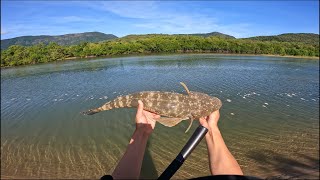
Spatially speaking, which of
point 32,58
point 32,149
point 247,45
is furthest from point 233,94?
point 247,45

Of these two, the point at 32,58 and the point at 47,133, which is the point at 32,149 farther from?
the point at 32,58

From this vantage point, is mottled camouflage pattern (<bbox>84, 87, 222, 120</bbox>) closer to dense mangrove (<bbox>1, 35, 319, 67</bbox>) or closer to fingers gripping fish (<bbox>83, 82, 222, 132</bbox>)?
fingers gripping fish (<bbox>83, 82, 222, 132</bbox>)

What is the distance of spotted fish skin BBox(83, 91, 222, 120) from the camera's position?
5770 mm

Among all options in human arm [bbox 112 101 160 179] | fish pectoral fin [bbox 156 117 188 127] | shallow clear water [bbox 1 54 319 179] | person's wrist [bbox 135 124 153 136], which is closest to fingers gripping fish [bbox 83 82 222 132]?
fish pectoral fin [bbox 156 117 188 127]

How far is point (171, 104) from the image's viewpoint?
249 inches

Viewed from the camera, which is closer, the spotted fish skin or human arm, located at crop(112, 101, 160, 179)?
human arm, located at crop(112, 101, 160, 179)

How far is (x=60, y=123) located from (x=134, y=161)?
15.4 meters

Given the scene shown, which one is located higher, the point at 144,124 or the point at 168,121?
the point at 144,124

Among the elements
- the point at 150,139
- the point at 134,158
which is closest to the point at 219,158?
the point at 134,158

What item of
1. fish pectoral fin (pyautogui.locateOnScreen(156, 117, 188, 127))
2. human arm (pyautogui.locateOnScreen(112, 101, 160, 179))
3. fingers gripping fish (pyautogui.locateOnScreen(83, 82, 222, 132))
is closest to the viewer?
human arm (pyautogui.locateOnScreen(112, 101, 160, 179))

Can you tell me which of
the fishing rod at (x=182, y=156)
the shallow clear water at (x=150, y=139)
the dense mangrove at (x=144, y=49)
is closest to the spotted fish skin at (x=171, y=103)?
the fishing rod at (x=182, y=156)

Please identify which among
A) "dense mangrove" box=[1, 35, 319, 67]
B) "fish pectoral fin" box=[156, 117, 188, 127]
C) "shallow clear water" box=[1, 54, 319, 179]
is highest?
"dense mangrove" box=[1, 35, 319, 67]

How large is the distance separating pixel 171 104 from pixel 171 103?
0.9 inches

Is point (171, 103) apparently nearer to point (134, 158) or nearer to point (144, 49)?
point (134, 158)
